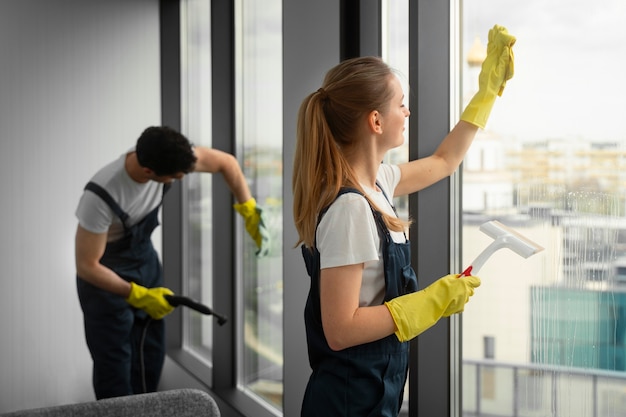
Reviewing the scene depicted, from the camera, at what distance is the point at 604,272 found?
4.38ft

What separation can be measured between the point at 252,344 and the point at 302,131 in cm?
173

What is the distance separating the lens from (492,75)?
1.45 metres

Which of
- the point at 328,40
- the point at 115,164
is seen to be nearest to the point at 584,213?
the point at 328,40

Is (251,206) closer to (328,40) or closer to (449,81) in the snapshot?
(328,40)

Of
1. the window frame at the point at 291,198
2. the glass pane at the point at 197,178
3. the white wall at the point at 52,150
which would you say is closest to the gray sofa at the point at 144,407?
the window frame at the point at 291,198

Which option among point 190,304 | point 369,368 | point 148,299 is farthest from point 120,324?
point 369,368

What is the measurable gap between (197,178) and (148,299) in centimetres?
105

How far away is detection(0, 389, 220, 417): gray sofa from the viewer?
1080 mm

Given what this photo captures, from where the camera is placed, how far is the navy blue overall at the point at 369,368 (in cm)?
135

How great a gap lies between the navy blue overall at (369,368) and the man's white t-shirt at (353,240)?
0.08 ft

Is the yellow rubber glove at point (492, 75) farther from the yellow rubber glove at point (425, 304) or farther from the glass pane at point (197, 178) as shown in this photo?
the glass pane at point (197, 178)

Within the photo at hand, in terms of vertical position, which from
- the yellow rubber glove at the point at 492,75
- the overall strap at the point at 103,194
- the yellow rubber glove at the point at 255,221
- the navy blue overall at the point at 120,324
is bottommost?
the navy blue overall at the point at 120,324

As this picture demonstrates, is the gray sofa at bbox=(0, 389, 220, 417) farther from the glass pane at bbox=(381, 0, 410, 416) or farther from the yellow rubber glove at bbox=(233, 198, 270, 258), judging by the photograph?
the yellow rubber glove at bbox=(233, 198, 270, 258)

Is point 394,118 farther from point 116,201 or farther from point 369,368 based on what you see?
point 116,201
